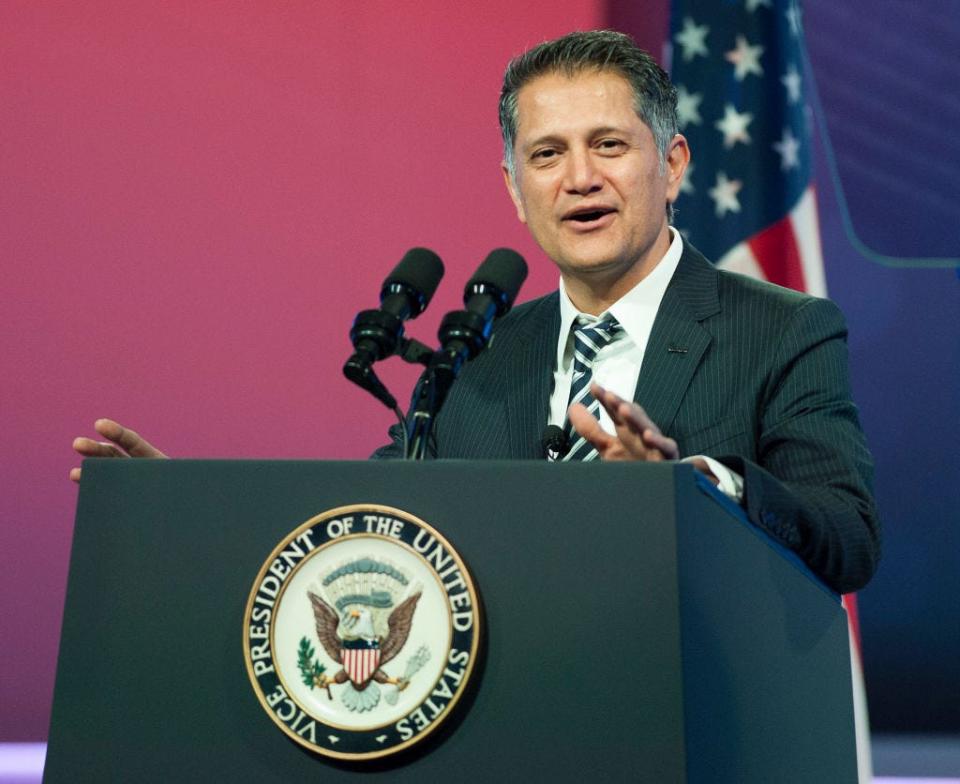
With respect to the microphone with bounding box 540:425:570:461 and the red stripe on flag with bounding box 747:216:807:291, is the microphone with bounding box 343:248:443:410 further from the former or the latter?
the red stripe on flag with bounding box 747:216:807:291

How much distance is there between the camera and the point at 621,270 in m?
1.86

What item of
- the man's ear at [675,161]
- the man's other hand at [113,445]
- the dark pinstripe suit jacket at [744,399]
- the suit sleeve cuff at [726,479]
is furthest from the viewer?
the man's ear at [675,161]

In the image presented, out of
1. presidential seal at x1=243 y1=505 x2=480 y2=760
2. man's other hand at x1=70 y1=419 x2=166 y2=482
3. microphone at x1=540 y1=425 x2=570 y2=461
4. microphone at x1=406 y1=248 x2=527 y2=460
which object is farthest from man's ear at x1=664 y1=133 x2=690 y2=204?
presidential seal at x1=243 y1=505 x2=480 y2=760

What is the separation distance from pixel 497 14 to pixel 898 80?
4.61 ft

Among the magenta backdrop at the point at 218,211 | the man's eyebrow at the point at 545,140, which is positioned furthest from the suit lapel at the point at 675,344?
the magenta backdrop at the point at 218,211

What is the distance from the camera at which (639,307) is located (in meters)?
1.84

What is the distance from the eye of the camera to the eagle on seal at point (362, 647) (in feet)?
3.26

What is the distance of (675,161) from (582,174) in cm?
22

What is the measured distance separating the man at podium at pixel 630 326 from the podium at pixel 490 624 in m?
0.47

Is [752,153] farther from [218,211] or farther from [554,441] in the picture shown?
[554,441]

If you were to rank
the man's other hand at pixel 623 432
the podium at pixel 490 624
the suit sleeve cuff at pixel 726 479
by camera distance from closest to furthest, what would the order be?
the podium at pixel 490 624 < the man's other hand at pixel 623 432 < the suit sleeve cuff at pixel 726 479

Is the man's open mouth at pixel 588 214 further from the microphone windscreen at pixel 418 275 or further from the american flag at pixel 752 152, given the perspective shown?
the american flag at pixel 752 152

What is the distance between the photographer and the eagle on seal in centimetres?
99

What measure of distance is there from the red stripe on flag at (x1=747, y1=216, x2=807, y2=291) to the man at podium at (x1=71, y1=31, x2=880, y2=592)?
134cm
